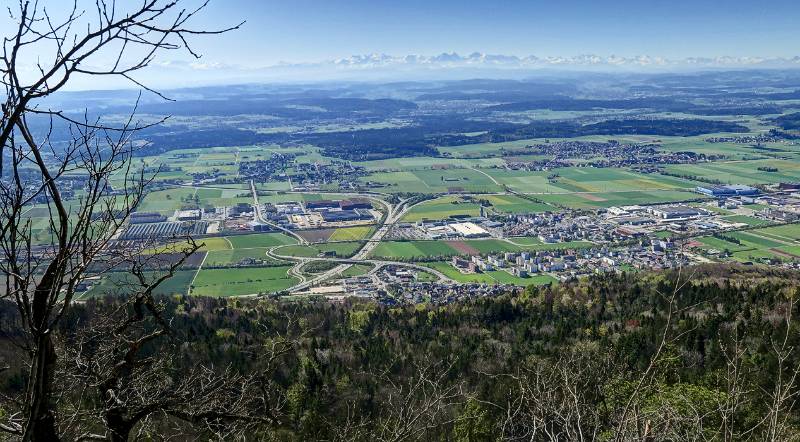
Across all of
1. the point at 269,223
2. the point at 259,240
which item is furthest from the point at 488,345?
Result: the point at 269,223

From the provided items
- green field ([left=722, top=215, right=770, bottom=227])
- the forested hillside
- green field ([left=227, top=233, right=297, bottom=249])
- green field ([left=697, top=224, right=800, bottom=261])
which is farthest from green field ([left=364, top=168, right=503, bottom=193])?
the forested hillside

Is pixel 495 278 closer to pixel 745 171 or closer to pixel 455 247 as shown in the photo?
pixel 455 247

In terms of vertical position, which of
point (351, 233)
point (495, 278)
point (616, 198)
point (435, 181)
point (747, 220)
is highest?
point (747, 220)

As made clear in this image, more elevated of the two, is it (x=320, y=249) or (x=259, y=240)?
(x=259, y=240)

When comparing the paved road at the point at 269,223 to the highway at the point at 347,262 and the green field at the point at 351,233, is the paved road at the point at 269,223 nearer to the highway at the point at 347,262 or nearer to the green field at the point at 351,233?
the highway at the point at 347,262

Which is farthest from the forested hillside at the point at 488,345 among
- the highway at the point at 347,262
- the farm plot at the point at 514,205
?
the farm plot at the point at 514,205

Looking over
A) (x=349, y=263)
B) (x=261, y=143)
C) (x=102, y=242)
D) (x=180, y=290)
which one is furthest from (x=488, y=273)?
(x=261, y=143)
